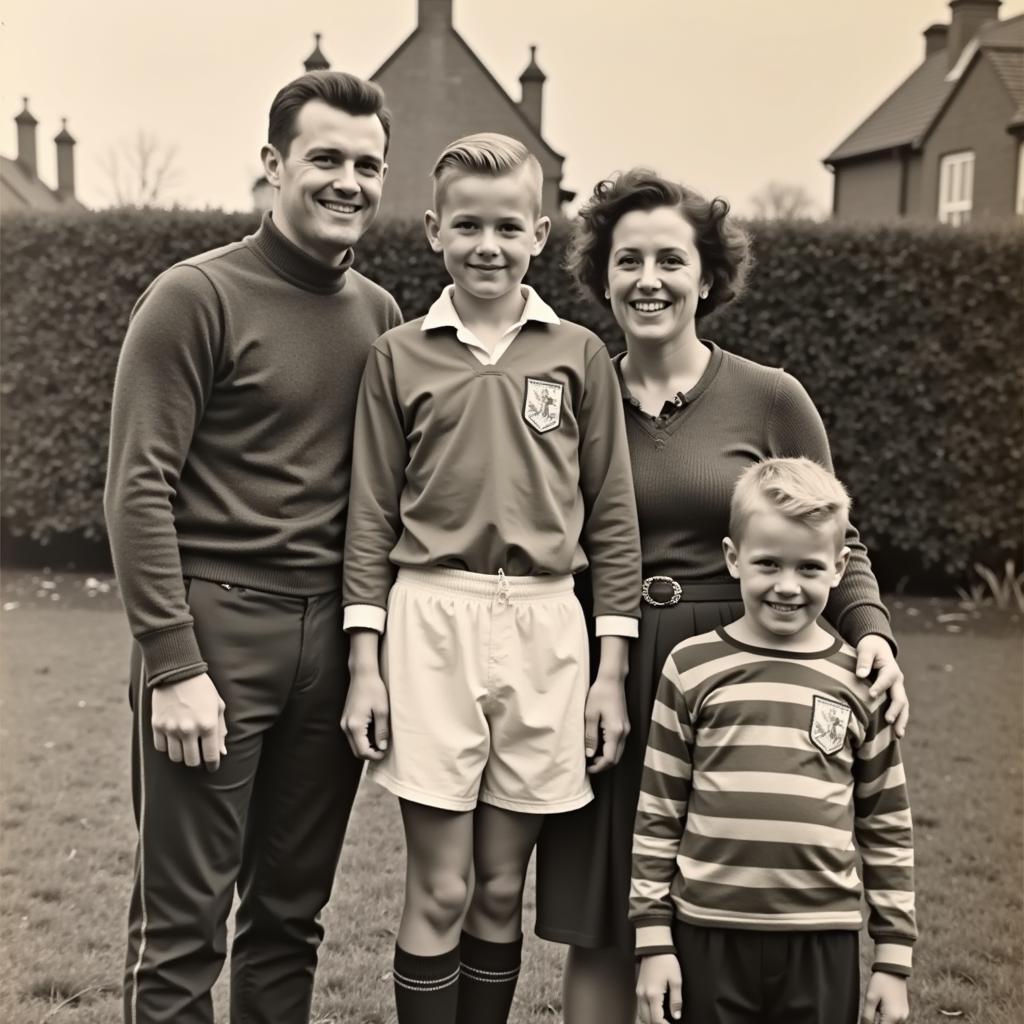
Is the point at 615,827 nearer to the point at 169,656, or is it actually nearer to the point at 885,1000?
the point at 885,1000

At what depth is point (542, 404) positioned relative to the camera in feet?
8.06

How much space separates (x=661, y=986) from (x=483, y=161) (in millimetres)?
1731

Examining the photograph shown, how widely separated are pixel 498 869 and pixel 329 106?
5.59 feet

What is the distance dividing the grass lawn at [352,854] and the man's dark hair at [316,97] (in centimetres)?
243

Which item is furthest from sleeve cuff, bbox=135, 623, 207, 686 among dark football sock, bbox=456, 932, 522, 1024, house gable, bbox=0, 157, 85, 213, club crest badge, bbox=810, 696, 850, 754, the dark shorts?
house gable, bbox=0, 157, 85, 213

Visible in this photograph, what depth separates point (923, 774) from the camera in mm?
5719

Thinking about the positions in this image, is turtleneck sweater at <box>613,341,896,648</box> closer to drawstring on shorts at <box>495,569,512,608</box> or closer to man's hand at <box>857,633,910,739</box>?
man's hand at <box>857,633,910,739</box>

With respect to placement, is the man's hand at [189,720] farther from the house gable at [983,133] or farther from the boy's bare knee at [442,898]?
the house gable at [983,133]

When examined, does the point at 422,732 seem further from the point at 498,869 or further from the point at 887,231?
the point at 887,231

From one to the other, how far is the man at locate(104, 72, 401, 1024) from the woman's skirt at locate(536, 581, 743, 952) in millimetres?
556

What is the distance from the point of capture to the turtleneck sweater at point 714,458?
99.5 inches

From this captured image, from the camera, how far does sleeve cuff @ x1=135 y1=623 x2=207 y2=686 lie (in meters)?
2.29

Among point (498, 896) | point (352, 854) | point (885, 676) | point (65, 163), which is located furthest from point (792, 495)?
point (65, 163)

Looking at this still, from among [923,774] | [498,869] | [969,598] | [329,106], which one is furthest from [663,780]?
[969,598]
